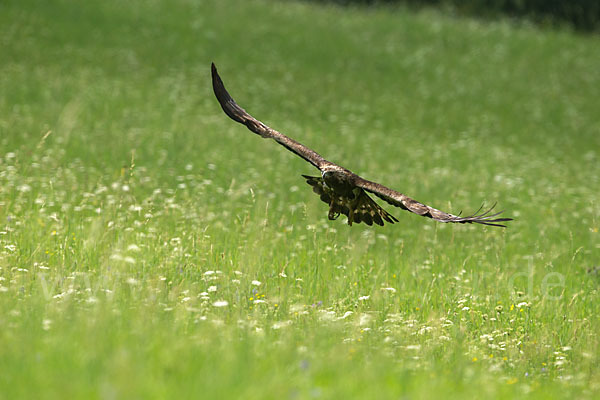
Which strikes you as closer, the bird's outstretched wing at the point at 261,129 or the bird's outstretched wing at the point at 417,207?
the bird's outstretched wing at the point at 417,207

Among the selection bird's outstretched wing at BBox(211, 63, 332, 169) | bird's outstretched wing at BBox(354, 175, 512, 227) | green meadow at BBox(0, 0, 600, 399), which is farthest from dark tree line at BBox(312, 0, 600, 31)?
bird's outstretched wing at BBox(354, 175, 512, 227)

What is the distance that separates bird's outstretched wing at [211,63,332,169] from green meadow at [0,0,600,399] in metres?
0.69

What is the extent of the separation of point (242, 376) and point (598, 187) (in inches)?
466

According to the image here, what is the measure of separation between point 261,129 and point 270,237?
1.09m

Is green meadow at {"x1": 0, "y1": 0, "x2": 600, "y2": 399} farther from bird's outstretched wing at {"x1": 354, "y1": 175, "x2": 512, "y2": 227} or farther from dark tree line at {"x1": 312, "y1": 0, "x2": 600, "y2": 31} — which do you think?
dark tree line at {"x1": 312, "y1": 0, "x2": 600, "y2": 31}

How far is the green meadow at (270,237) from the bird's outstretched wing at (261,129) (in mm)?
691

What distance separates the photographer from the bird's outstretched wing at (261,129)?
6770 millimetres

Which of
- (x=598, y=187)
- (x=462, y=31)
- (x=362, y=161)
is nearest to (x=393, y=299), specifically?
(x=362, y=161)

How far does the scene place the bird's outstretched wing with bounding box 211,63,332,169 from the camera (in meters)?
6.77

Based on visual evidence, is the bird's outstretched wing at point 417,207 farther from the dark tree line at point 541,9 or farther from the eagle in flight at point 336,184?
the dark tree line at point 541,9

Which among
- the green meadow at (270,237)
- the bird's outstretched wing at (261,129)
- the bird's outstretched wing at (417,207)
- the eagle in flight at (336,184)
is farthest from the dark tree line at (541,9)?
the bird's outstretched wing at (417,207)

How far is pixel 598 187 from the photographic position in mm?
13461

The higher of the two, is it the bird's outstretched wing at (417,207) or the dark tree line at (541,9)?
the dark tree line at (541,9)

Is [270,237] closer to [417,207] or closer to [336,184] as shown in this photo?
[336,184]
